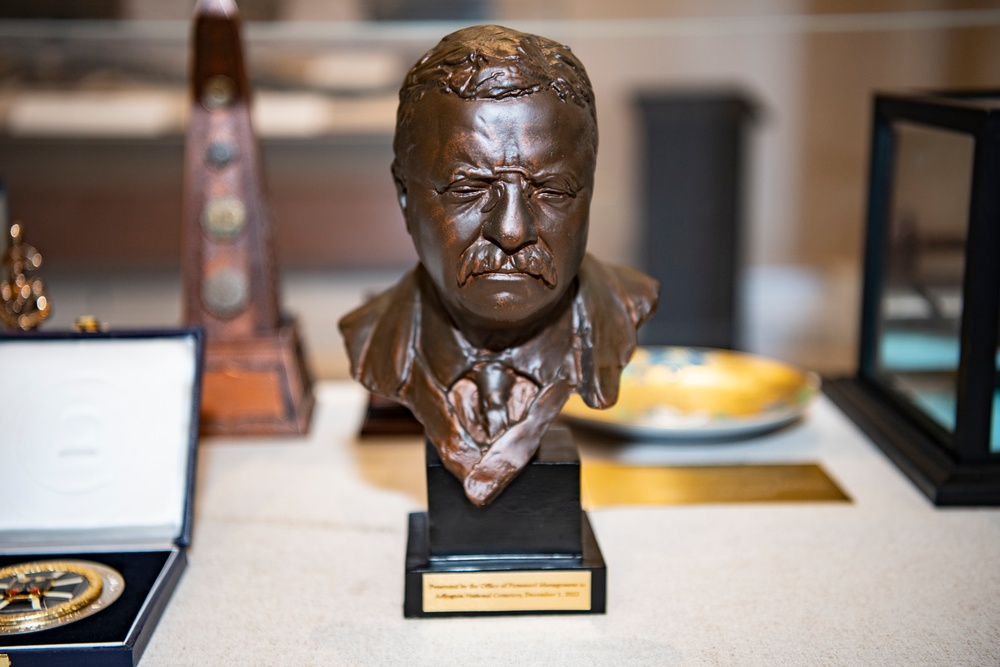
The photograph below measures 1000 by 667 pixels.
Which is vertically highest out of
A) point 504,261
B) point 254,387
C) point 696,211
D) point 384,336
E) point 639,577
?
point 504,261

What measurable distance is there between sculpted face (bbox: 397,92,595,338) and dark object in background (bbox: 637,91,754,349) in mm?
2113

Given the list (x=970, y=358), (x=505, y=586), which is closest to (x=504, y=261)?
(x=505, y=586)

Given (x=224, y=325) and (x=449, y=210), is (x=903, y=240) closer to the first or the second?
(x=449, y=210)

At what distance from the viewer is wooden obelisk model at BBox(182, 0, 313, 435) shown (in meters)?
1.99

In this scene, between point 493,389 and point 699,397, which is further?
point 699,397

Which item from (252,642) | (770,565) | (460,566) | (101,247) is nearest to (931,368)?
(770,565)

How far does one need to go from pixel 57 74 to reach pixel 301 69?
2.24 ft

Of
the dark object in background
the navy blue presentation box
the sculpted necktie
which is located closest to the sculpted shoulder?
the sculpted necktie

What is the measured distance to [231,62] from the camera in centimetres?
196

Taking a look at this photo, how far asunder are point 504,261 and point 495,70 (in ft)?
0.75

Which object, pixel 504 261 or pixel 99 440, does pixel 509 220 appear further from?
pixel 99 440

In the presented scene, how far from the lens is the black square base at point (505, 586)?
1408 millimetres

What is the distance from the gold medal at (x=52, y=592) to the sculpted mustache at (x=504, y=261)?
0.65 meters

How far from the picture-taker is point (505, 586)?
4.64 feet
